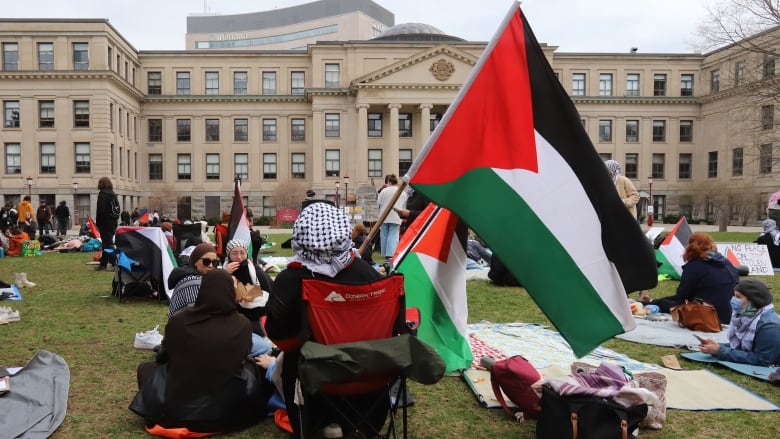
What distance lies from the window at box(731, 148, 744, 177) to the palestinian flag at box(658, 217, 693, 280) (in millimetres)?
43440

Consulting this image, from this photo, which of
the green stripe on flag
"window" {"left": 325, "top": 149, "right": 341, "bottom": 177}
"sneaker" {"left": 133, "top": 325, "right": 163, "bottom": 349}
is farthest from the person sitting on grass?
"window" {"left": 325, "top": 149, "right": 341, "bottom": 177}

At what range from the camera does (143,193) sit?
51500mm

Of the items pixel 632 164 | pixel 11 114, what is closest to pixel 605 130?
pixel 632 164

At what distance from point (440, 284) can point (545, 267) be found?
140 centimetres

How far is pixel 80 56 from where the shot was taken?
4328 centimetres

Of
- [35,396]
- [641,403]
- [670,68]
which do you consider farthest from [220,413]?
[670,68]

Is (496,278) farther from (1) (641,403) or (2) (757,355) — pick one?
(1) (641,403)

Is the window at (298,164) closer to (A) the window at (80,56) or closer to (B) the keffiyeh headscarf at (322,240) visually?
(A) the window at (80,56)

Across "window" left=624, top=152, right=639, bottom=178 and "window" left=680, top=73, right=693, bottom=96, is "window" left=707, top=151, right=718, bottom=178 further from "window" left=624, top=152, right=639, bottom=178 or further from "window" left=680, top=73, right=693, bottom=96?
"window" left=680, top=73, right=693, bottom=96

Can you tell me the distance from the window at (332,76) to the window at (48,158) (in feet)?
72.5

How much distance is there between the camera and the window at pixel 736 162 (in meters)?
48.8

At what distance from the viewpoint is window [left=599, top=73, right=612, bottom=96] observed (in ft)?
179

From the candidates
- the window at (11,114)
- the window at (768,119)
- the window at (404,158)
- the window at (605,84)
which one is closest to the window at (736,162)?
the window at (605,84)

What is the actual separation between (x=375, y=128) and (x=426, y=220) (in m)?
48.0
